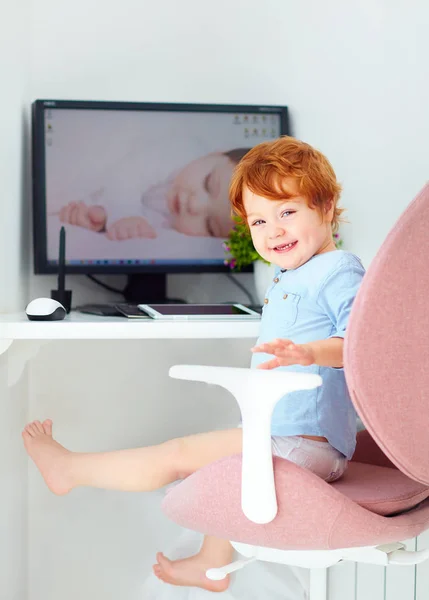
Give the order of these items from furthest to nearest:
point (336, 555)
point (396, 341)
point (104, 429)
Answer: point (104, 429), point (336, 555), point (396, 341)

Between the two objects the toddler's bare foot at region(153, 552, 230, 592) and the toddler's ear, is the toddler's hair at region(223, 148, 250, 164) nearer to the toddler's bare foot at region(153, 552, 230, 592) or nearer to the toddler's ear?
the toddler's ear

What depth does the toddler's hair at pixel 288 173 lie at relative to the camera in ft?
3.66

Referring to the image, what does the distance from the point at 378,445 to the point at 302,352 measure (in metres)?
0.15

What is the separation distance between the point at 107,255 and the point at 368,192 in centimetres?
60

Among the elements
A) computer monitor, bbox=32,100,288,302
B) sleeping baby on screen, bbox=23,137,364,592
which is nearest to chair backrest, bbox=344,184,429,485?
sleeping baby on screen, bbox=23,137,364,592

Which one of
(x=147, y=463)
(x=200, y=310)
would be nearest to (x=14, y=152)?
(x=200, y=310)

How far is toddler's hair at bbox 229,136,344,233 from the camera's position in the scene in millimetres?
1116

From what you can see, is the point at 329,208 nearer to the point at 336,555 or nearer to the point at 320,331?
the point at 320,331

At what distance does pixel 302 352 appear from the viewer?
86cm

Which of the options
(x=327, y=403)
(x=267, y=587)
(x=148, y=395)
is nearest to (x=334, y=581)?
(x=267, y=587)

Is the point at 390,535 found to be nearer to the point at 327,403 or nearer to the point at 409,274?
the point at 327,403

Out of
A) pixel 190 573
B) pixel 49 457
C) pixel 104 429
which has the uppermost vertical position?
pixel 49 457

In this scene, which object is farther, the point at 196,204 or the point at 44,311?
the point at 196,204

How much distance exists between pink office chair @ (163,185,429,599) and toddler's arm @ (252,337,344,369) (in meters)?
0.03
